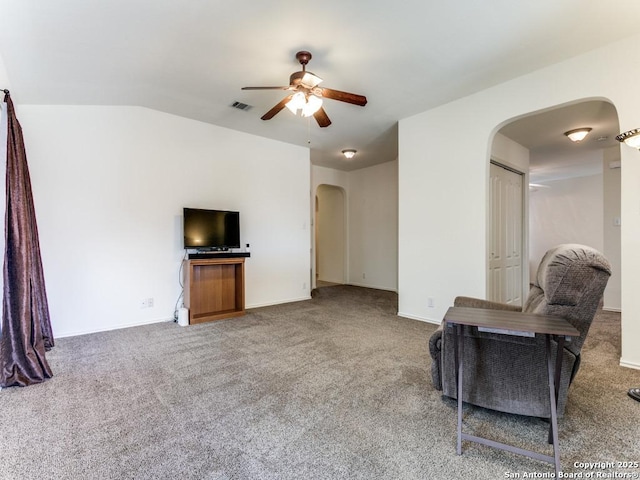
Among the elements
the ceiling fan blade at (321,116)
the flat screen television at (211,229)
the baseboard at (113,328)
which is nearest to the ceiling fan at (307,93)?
the ceiling fan blade at (321,116)

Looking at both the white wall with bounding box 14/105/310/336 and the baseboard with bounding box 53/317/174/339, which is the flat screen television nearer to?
→ the white wall with bounding box 14/105/310/336

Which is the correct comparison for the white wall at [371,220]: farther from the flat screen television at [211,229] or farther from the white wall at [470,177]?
the flat screen television at [211,229]

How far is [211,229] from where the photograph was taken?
14.1 feet

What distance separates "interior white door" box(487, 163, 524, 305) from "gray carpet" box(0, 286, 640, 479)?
1339 mm

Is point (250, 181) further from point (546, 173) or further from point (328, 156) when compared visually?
point (546, 173)

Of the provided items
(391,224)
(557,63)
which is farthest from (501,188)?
(391,224)

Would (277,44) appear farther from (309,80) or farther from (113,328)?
(113,328)

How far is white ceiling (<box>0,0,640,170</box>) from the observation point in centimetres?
213

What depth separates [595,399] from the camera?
2.07 metres

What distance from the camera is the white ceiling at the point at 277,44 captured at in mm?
2135

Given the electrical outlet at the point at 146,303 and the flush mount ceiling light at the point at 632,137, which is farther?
the electrical outlet at the point at 146,303

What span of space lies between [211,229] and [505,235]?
4.36 meters

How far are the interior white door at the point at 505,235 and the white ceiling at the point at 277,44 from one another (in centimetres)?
168

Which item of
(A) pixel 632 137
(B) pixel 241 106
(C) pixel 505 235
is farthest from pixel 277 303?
(A) pixel 632 137
